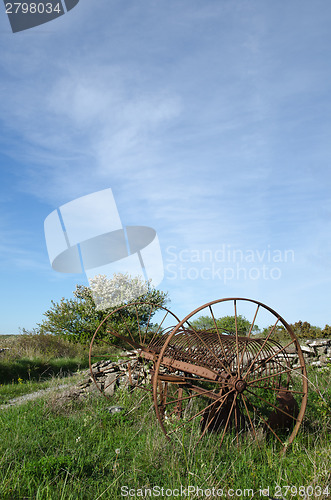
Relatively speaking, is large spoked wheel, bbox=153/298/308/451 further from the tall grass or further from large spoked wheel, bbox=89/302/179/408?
the tall grass

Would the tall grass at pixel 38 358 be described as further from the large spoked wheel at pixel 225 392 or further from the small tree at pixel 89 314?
the large spoked wheel at pixel 225 392

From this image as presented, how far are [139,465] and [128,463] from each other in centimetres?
17

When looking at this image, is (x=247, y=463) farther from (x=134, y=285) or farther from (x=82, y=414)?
(x=134, y=285)

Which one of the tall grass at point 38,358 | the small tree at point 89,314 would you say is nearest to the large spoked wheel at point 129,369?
the tall grass at point 38,358

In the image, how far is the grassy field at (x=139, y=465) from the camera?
3.03 metres

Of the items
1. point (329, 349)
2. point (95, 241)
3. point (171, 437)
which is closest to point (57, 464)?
point (171, 437)

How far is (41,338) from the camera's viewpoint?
45.3ft

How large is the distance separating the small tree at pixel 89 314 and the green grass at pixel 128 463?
1110cm

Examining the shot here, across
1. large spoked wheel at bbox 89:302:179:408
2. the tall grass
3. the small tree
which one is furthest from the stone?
the small tree

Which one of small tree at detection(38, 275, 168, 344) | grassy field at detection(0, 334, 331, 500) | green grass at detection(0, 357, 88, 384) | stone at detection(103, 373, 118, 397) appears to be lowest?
grassy field at detection(0, 334, 331, 500)

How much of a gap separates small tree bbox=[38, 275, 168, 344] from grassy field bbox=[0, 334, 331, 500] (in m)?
11.1

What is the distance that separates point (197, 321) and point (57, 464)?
16.8 meters

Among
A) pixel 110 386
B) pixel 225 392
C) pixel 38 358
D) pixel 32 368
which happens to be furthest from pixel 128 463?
pixel 38 358

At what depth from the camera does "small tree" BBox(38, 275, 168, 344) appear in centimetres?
1606
